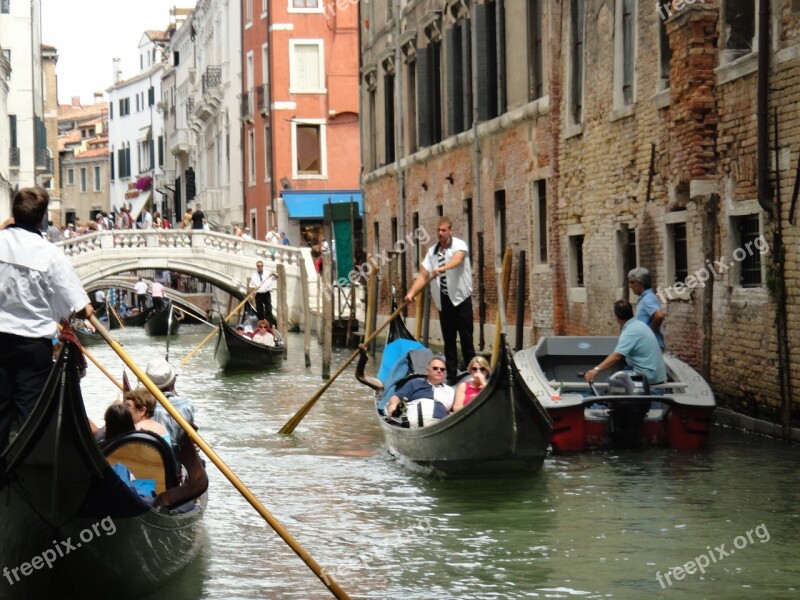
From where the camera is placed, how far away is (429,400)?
8.91 metres

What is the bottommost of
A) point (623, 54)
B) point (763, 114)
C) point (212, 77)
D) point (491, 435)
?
point (491, 435)

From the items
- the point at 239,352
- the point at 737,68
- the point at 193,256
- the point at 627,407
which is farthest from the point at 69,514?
the point at 193,256

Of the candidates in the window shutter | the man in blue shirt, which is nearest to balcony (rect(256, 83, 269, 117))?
the window shutter

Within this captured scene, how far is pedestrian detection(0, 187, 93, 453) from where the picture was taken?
19.3 feet

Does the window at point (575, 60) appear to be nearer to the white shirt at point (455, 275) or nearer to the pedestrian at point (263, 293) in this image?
the white shirt at point (455, 275)

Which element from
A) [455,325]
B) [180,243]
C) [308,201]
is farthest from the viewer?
[308,201]

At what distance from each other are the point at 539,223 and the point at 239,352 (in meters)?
4.17

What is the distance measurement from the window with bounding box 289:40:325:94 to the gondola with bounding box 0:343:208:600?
26.1m

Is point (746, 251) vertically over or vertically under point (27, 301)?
over

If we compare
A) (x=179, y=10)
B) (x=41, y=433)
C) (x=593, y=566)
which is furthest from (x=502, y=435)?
(x=179, y=10)

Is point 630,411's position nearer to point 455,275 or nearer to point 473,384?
point 473,384

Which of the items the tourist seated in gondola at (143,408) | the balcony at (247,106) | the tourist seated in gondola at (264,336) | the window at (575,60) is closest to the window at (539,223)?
the window at (575,60)

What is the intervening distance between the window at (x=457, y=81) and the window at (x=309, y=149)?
42.2 feet

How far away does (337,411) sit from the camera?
42.7ft
